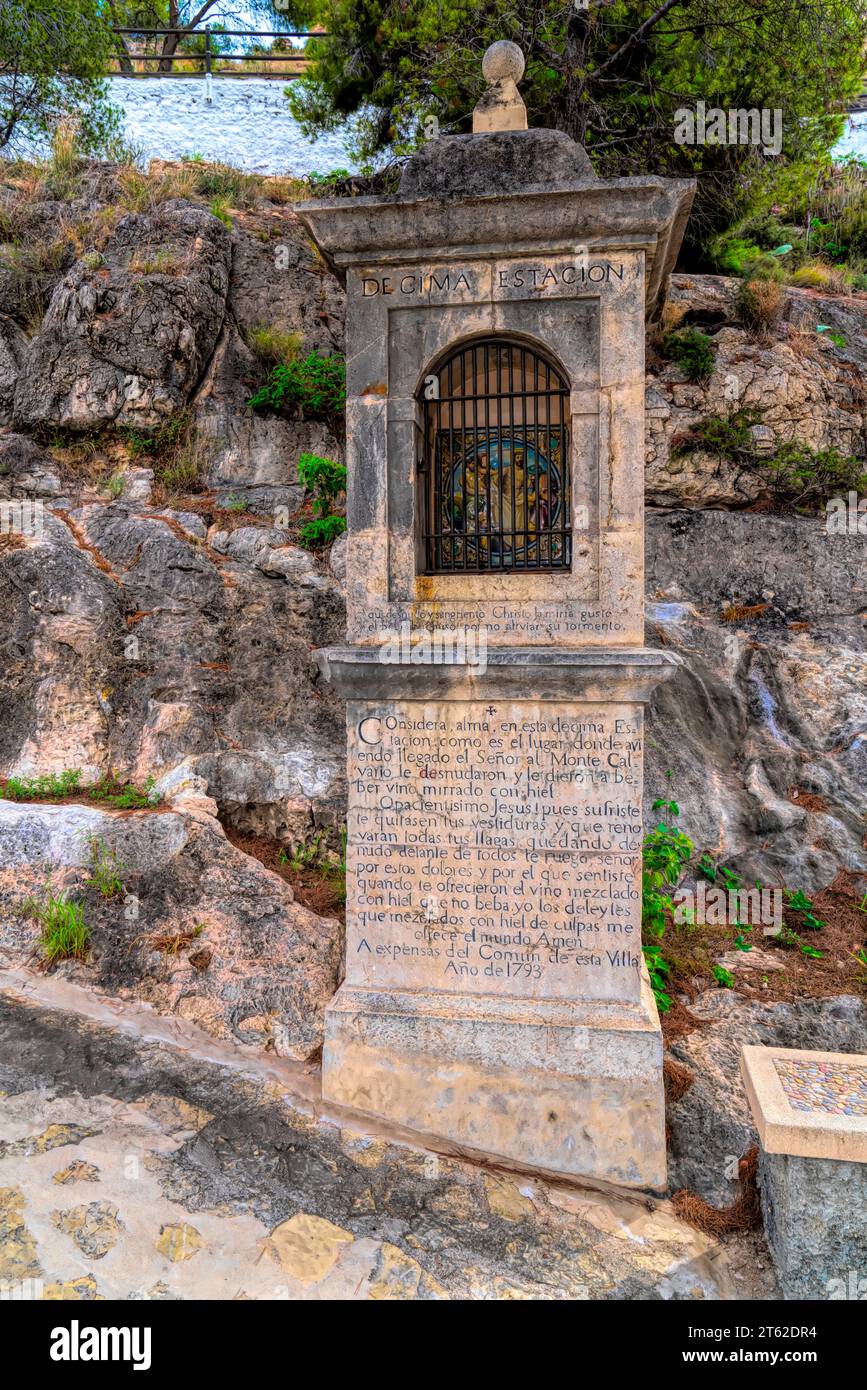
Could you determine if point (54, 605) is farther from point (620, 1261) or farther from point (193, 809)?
point (620, 1261)

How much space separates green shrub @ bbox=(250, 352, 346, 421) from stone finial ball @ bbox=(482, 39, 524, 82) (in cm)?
415

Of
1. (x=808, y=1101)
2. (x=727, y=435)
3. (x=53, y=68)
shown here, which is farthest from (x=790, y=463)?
(x=53, y=68)

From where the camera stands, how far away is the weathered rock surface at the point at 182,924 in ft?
16.2

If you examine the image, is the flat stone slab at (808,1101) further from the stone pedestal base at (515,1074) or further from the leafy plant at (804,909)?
the leafy plant at (804,909)

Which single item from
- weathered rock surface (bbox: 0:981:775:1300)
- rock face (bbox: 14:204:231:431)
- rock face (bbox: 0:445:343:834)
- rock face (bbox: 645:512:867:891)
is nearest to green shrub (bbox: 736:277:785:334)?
rock face (bbox: 645:512:867:891)

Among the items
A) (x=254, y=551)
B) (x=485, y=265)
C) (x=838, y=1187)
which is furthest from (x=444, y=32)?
(x=838, y=1187)

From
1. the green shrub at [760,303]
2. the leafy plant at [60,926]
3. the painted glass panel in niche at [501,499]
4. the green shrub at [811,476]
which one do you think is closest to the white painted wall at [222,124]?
the green shrub at [760,303]

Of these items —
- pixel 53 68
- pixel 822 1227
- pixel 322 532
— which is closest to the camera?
pixel 822 1227

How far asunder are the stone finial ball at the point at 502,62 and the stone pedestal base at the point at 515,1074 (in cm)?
482

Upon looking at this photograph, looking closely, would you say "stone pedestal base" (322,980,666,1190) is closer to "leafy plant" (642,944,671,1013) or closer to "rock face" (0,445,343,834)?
"leafy plant" (642,944,671,1013)

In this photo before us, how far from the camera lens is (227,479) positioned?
842 cm

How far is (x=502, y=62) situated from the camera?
434cm

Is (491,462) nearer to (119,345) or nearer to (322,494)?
(322,494)

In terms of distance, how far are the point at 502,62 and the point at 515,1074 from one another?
205 inches
